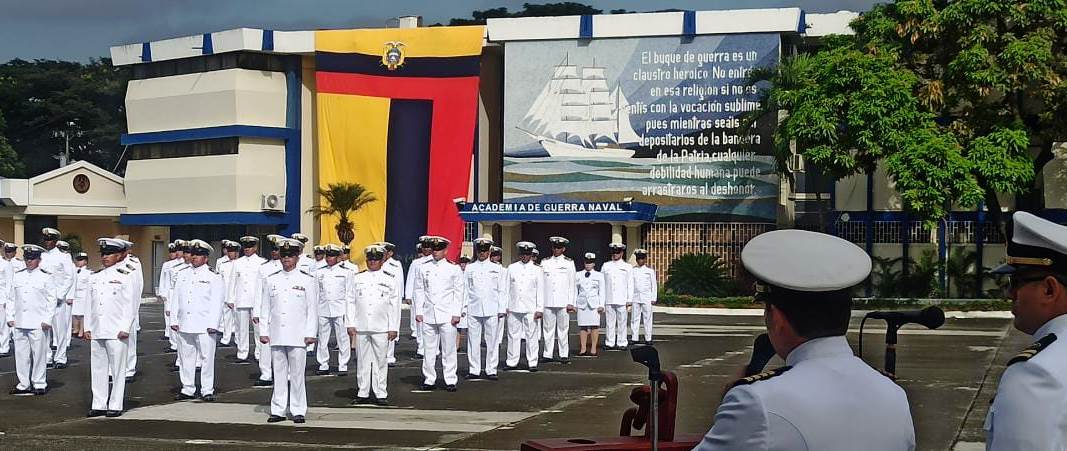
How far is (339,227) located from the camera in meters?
53.1

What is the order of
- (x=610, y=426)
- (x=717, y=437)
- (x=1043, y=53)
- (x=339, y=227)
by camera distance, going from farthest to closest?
(x=339, y=227)
(x=1043, y=53)
(x=610, y=426)
(x=717, y=437)

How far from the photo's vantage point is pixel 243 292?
20.8 m

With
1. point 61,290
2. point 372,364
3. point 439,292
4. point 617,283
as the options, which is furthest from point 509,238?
point 372,364

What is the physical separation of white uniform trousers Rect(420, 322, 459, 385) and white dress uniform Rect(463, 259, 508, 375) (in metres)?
1.36

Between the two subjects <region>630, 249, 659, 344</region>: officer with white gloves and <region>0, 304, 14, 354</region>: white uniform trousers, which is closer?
<region>0, 304, 14, 354</region>: white uniform trousers

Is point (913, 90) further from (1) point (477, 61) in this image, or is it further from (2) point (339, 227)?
(2) point (339, 227)

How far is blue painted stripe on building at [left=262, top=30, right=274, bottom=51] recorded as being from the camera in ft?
176

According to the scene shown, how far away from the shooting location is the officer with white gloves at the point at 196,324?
16141 millimetres

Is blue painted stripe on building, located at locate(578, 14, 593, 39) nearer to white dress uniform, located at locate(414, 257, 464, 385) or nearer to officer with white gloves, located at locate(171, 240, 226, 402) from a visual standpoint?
white dress uniform, located at locate(414, 257, 464, 385)

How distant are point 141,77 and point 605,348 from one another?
129 ft

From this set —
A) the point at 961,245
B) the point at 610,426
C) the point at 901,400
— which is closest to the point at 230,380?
the point at 610,426

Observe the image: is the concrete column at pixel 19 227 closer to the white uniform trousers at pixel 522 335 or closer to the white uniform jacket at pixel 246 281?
the white uniform jacket at pixel 246 281

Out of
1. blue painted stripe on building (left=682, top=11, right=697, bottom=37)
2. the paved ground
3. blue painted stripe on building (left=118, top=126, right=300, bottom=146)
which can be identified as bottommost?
the paved ground

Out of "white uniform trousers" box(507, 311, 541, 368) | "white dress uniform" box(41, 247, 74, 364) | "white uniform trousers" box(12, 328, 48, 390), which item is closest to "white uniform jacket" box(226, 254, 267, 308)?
"white dress uniform" box(41, 247, 74, 364)
